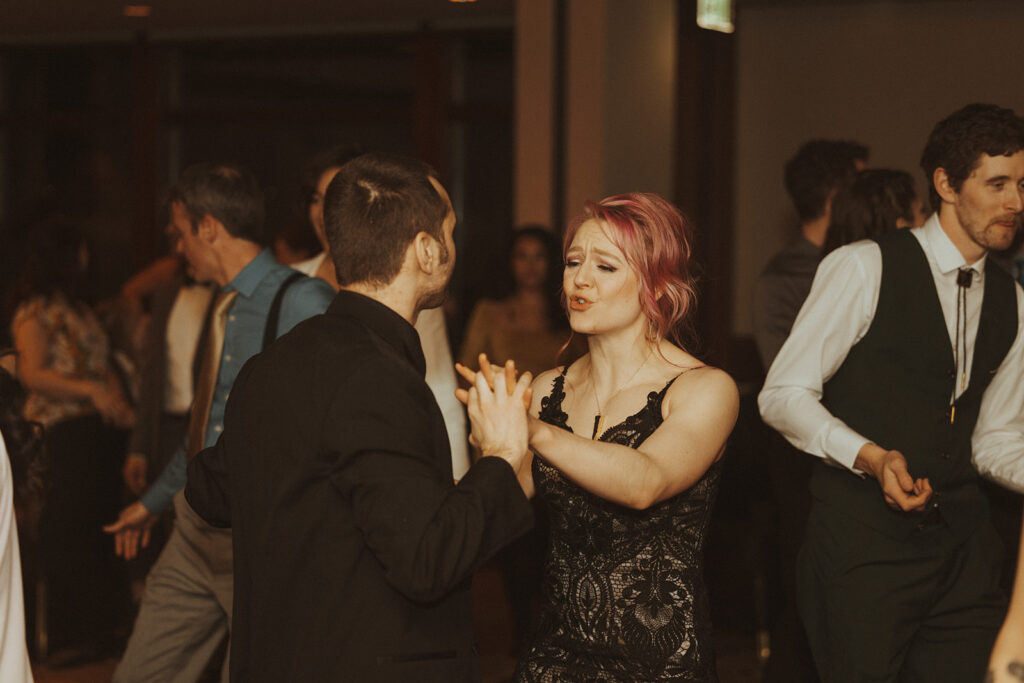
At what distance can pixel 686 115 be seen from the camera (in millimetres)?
6691

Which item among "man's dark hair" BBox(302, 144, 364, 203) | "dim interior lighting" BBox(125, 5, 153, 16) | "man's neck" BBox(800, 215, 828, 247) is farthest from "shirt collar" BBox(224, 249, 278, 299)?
"dim interior lighting" BBox(125, 5, 153, 16)

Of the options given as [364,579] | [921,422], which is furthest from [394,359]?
[921,422]

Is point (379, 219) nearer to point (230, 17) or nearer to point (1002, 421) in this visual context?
point (1002, 421)

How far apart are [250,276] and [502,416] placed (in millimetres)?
1352

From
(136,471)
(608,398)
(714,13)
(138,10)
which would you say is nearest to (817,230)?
(714,13)

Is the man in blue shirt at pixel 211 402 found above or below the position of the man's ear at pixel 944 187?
below

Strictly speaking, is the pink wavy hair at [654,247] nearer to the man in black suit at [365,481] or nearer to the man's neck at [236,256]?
the man in black suit at [365,481]

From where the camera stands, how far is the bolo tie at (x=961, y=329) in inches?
105

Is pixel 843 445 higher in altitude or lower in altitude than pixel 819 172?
lower

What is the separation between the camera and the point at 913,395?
8.70 feet

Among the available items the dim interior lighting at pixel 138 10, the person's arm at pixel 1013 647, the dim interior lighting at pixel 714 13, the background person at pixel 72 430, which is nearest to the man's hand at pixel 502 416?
the person's arm at pixel 1013 647

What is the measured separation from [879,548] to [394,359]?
1.37 meters

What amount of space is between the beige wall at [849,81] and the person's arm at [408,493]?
17.7 feet

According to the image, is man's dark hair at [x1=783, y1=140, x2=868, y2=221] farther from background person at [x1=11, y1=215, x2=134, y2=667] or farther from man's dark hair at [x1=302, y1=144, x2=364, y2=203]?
background person at [x1=11, y1=215, x2=134, y2=667]
